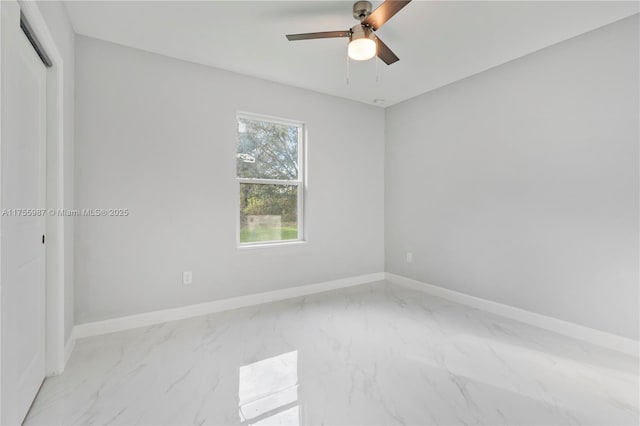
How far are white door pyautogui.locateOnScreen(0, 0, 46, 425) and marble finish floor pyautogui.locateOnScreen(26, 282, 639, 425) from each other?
0.32 m

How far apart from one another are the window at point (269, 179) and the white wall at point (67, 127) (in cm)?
146

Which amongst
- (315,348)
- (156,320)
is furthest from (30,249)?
(315,348)

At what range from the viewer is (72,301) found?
2.44 metres

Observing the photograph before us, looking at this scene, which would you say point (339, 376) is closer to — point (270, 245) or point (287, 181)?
point (270, 245)

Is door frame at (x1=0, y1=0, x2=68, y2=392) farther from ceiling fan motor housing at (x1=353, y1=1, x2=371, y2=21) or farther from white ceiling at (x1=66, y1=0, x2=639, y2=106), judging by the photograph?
ceiling fan motor housing at (x1=353, y1=1, x2=371, y2=21)

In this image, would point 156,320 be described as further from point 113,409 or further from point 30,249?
point 30,249

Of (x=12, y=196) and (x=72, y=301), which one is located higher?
(x=12, y=196)

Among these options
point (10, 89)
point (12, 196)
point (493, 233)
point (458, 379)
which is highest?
point (10, 89)

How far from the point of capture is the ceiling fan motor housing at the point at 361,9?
2066mm

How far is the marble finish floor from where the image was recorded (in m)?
1.62

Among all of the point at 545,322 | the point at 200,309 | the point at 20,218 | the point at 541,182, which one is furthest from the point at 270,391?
the point at 541,182

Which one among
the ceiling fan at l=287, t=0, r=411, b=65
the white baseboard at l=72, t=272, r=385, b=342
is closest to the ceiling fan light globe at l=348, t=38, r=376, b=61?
the ceiling fan at l=287, t=0, r=411, b=65

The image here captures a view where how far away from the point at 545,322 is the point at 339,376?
2.12 metres

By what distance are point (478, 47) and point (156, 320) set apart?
156 inches
